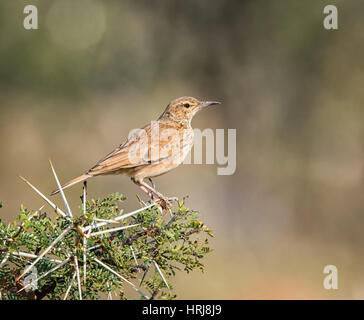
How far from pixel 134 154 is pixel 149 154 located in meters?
0.16

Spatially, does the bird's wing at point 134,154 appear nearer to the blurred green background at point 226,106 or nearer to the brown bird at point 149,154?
the brown bird at point 149,154

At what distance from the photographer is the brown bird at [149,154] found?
458cm

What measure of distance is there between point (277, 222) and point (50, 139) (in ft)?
14.0

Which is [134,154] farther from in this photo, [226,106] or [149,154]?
[226,106]

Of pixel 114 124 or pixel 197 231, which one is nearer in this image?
pixel 197 231

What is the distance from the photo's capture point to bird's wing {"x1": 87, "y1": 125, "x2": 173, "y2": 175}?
Result: 14.7 ft

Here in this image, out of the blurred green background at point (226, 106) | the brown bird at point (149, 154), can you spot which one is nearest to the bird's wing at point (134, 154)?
the brown bird at point (149, 154)

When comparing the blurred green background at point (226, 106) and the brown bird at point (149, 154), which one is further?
the blurred green background at point (226, 106)

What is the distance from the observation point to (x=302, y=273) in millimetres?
7656

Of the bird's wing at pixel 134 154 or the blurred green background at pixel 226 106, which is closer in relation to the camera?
the bird's wing at pixel 134 154

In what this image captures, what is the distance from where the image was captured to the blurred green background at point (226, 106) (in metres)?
8.29

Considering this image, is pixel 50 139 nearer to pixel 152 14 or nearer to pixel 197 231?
pixel 152 14

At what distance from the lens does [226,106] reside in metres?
9.98
